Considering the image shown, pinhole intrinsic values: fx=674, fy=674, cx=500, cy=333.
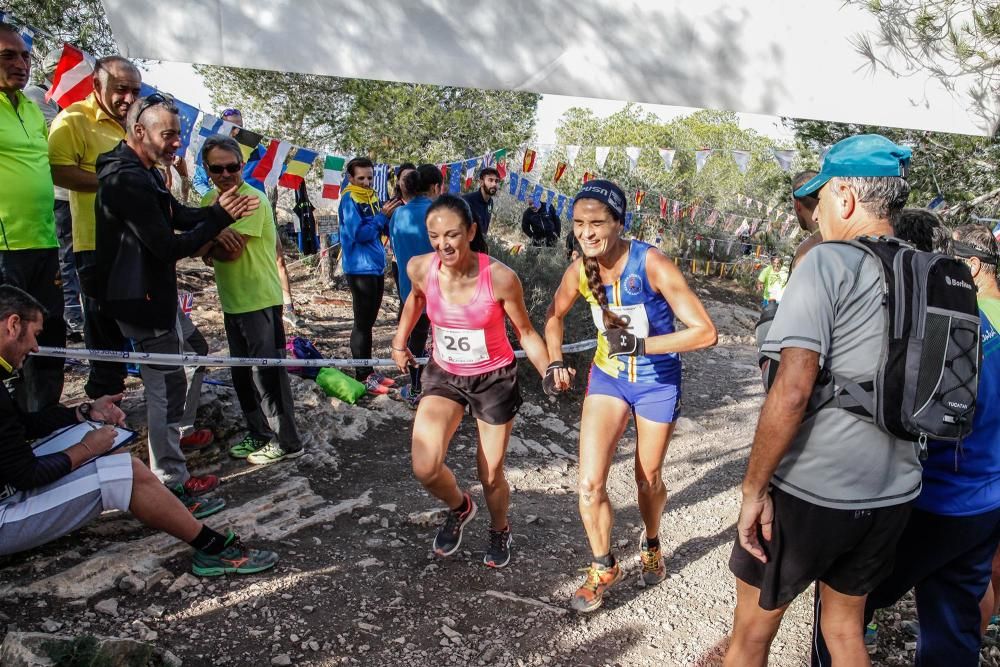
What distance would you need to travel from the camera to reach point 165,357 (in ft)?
11.7

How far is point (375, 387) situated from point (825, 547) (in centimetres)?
447

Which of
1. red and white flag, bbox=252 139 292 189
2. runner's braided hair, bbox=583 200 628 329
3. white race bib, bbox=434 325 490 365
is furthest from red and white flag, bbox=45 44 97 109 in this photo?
runner's braided hair, bbox=583 200 628 329

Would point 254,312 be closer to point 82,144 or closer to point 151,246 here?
point 151,246

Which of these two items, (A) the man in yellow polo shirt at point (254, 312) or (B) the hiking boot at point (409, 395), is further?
(B) the hiking boot at point (409, 395)

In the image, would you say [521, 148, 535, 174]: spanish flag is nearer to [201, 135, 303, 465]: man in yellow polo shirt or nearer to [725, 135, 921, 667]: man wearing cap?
[201, 135, 303, 465]: man in yellow polo shirt

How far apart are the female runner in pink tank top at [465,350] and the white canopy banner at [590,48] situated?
3.65 feet

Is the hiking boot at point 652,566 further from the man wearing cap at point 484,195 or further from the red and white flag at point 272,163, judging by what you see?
the red and white flag at point 272,163

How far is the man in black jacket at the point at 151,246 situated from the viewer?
A: 133 inches

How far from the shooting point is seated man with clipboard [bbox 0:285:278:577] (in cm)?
269

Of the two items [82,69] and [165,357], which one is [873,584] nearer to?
[165,357]

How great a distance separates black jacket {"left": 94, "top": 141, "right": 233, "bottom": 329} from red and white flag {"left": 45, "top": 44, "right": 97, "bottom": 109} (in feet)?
6.06

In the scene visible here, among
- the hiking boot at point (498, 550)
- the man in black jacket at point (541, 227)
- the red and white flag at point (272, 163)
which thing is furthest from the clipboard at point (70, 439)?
the man in black jacket at point (541, 227)

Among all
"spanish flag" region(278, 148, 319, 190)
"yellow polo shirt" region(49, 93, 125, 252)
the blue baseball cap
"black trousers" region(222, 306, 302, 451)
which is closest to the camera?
the blue baseball cap

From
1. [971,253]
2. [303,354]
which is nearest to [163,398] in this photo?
[303,354]
